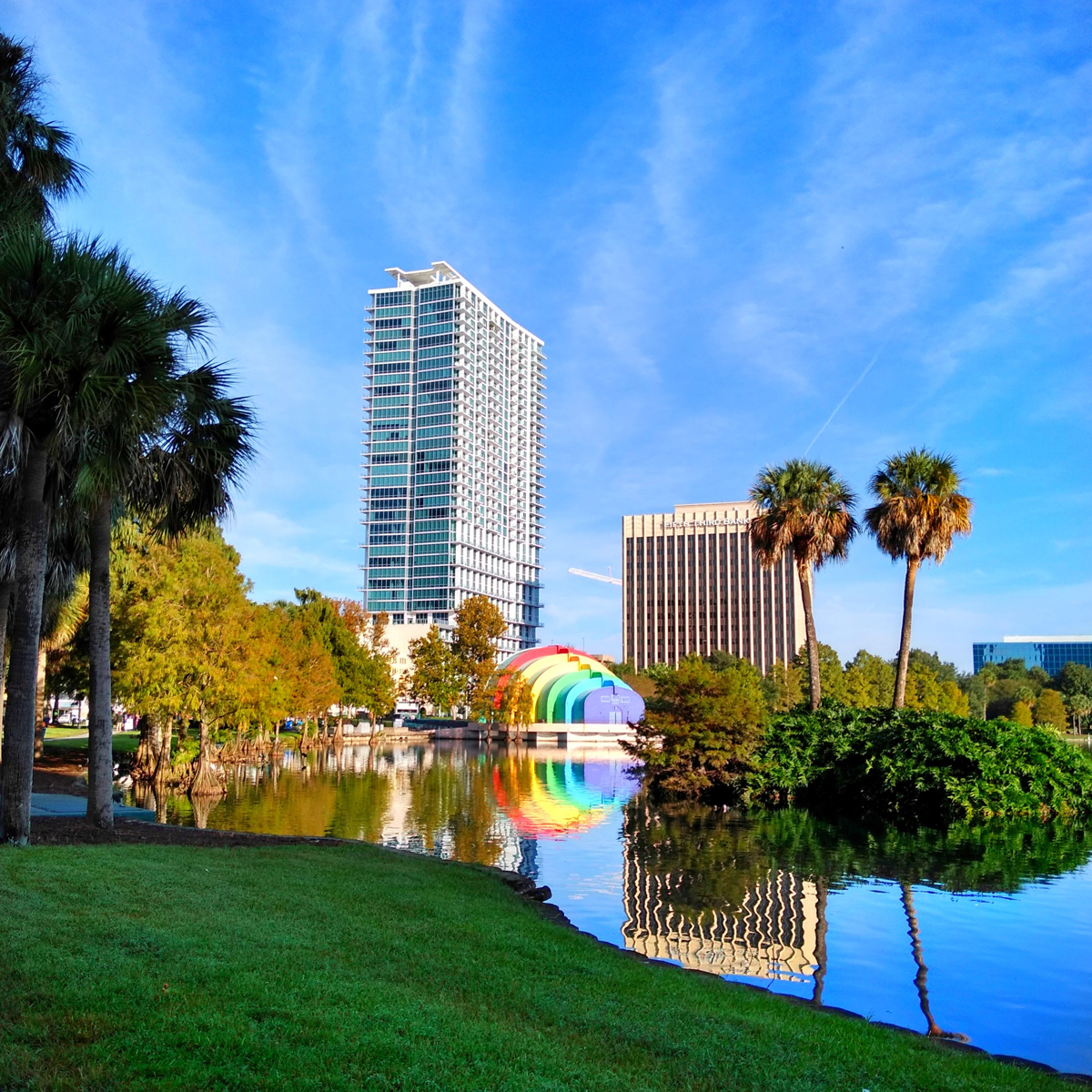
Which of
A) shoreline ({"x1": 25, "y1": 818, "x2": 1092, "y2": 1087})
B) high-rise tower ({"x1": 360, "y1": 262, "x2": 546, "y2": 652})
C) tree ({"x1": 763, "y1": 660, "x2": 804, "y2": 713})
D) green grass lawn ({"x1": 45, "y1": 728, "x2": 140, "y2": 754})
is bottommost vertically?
green grass lawn ({"x1": 45, "y1": 728, "x2": 140, "y2": 754})

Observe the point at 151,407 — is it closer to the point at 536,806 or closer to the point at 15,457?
the point at 15,457

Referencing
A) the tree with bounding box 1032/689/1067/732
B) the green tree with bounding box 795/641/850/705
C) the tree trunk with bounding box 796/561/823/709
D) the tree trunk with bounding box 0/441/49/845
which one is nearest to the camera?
the tree trunk with bounding box 0/441/49/845

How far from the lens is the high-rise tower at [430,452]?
174 metres

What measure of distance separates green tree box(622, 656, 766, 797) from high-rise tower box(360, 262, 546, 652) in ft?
462

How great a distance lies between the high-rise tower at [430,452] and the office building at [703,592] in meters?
27.1

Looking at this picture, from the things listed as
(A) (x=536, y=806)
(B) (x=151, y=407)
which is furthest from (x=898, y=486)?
(B) (x=151, y=407)

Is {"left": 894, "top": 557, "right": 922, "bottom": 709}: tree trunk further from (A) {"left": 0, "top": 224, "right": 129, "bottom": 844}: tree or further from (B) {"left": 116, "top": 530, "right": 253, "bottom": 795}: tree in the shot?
(A) {"left": 0, "top": 224, "right": 129, "bottom": 844}: tree

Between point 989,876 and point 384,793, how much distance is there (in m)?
20.0

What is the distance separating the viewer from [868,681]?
73.6 m

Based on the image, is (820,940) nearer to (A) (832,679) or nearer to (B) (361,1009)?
(B) (361,1009)

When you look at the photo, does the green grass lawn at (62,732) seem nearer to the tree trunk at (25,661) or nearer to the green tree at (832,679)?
the tree trunk at (25,661)

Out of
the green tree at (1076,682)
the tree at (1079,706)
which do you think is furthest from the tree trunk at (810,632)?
the green tree at (1076,682)

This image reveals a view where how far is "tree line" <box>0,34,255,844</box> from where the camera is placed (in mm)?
12289

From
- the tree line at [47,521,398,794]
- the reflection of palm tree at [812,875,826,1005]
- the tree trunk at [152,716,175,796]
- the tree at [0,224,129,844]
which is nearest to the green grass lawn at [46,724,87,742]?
the tree line at [47,521,398,794]
